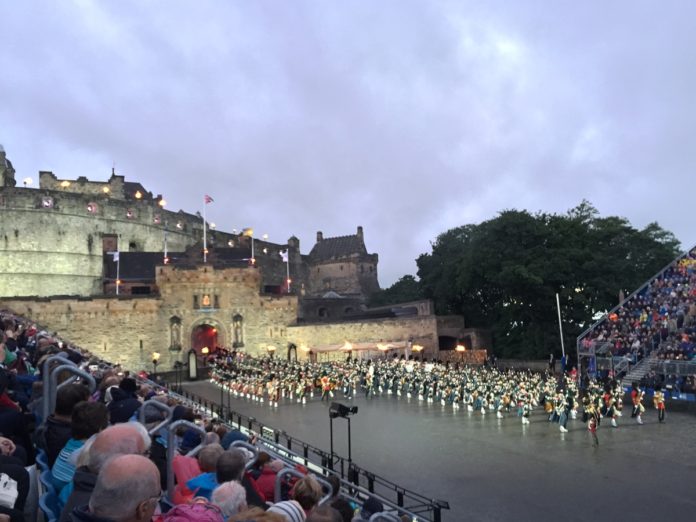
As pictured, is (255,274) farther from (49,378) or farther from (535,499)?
(49,378)

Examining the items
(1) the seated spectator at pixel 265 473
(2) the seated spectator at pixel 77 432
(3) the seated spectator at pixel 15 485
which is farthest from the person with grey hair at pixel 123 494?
(1) the seated spectator at pixel 265 473

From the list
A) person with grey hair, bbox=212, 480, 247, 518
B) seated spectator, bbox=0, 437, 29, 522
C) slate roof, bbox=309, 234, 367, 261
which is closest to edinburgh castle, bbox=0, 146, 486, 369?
slate roof, bbox=309, 234, 367, 261

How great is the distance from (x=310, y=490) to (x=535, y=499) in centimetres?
879

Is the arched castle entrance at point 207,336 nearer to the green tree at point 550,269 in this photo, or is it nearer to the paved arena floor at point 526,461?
the green tree at point 550,269

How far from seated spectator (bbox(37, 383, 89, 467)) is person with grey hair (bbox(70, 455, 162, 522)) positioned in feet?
6.10

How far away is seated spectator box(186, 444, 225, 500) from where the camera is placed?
4.61m

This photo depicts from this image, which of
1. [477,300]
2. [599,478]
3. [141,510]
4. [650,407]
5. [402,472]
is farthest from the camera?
[477,300]

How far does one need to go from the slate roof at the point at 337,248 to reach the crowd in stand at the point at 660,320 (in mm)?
47108

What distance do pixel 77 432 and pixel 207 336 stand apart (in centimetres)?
4565

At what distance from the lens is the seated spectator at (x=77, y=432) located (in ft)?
12.5

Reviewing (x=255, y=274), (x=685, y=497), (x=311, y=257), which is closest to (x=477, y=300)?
(x=255, y=274)

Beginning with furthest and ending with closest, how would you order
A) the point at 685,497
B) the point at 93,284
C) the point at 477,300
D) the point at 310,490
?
1. the point at 93,284
2. the point at 477,300
3. the point at 685,497
4. the point at 310,490

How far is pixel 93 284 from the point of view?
56312mm

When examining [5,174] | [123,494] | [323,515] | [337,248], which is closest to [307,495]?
[323,515]
